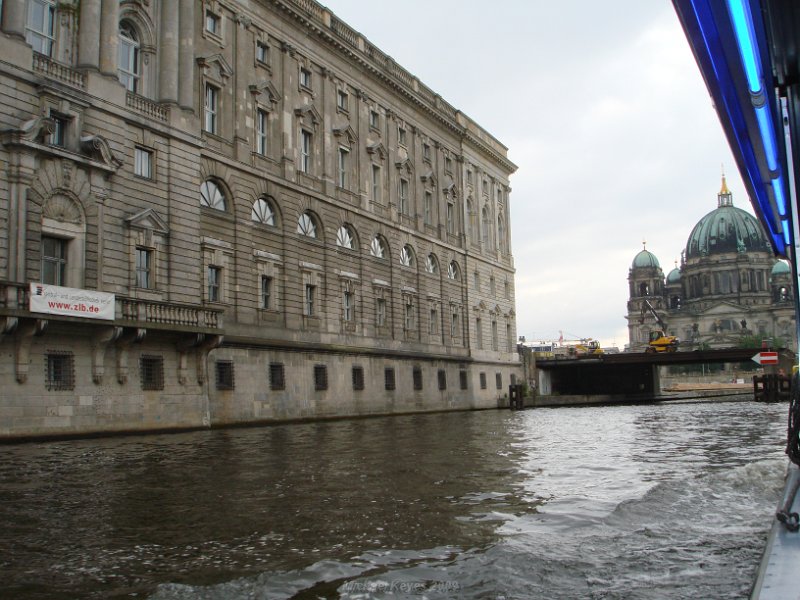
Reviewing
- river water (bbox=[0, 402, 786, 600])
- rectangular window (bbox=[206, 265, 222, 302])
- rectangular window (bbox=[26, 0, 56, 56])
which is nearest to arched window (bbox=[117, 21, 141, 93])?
rectangular window (bbox=[26, 0, 56, 56])

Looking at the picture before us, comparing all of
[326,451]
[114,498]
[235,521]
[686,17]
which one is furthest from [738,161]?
[326,451]

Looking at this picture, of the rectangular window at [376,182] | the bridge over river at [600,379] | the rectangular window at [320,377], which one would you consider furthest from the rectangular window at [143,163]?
the bridge over river at [600,379]

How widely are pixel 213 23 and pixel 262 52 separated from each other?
3.58m

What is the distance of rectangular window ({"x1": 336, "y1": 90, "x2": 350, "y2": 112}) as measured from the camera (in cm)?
4509

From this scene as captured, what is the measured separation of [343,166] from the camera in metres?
45.3

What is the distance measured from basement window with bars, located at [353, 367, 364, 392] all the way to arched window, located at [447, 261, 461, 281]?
15.7 metres

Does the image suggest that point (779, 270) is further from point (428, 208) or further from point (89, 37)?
point (89, 37)

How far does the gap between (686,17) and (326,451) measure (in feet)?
47.3

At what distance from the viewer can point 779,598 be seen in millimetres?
4531

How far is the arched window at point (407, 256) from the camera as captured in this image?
5078 centimetres

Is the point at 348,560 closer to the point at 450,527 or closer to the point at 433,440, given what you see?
the point at 450,527

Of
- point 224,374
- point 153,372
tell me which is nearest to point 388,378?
point 224,374

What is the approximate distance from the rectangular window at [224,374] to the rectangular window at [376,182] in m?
18.7

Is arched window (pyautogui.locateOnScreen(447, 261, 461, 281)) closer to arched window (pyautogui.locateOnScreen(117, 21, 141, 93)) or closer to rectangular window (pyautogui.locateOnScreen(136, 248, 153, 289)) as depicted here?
rectangular window (pyautogui.locateOnScreen(136, 248, 153, 289))
